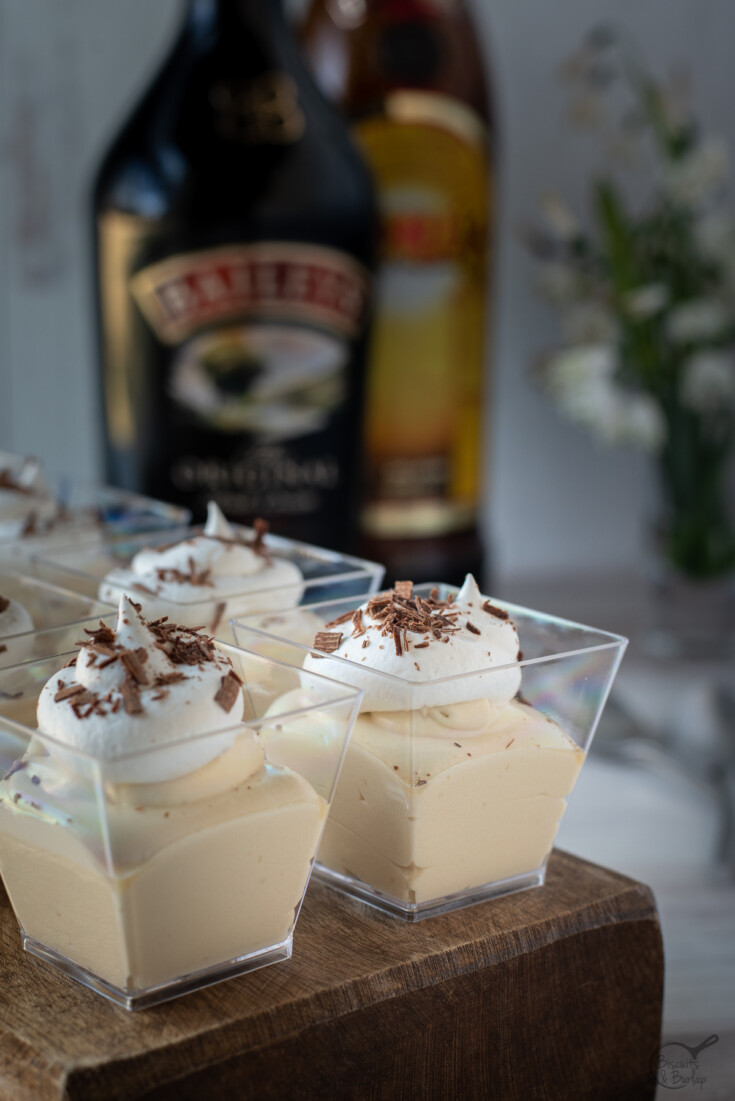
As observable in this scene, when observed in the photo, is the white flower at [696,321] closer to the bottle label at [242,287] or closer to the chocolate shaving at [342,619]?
the bottle label at [242,287]

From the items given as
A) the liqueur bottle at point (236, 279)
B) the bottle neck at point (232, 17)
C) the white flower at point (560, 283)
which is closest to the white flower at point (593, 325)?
the white flower at point (560, 283)

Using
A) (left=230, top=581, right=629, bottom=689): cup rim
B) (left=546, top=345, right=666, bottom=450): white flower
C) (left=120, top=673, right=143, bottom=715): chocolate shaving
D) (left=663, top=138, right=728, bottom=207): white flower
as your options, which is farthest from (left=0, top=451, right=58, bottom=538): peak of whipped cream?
(left=663, top=138, right=728, bottom=207): white flower

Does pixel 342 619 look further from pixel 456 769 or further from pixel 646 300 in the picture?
pixel 646 300

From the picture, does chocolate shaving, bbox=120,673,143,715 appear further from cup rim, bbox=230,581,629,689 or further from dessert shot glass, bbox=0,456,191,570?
dessert shot glass, bbox=0,456,191,570

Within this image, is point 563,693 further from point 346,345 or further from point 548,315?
point 548,315

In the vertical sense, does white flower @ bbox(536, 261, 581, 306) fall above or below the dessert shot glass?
above

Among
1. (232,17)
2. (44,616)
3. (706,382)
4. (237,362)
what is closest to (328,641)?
(44,616)
